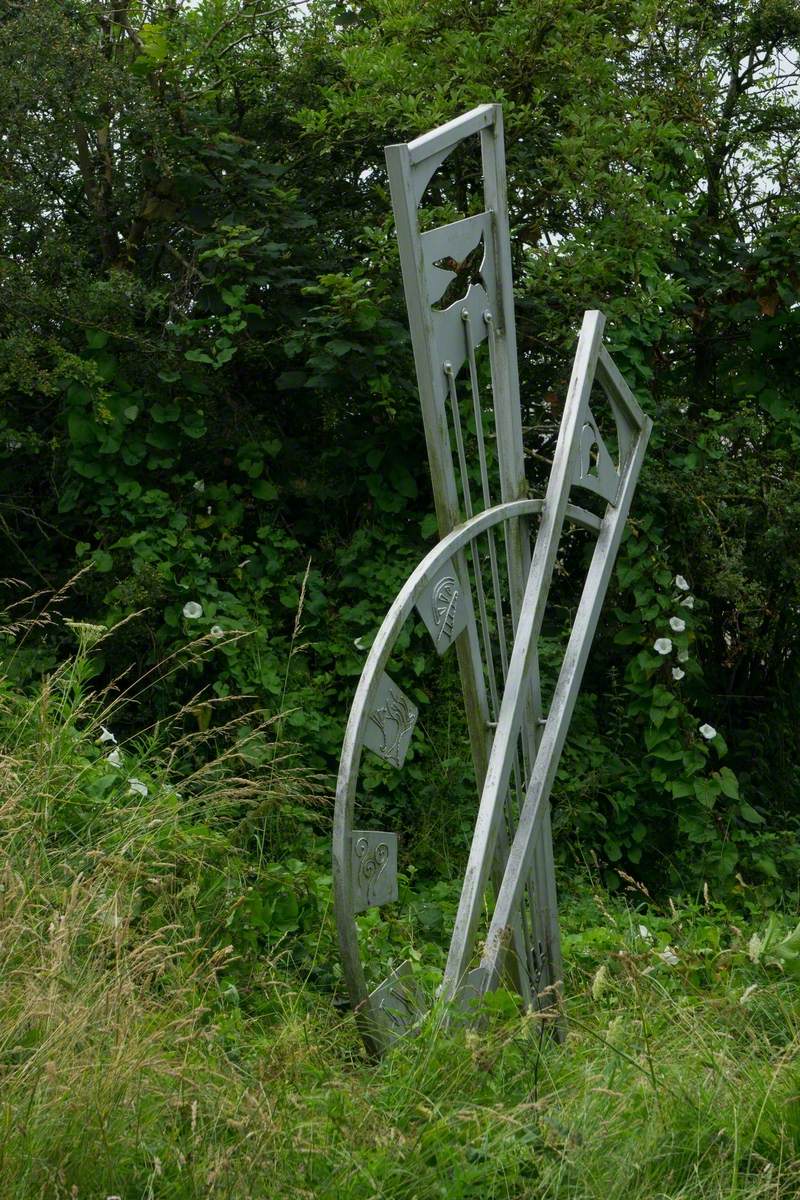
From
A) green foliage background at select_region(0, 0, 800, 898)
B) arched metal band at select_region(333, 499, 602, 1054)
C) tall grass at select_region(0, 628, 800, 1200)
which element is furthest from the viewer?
green foliage background at select_region(0, 0, 800, 898)

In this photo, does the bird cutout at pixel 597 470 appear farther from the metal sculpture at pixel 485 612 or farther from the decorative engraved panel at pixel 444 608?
the decorative engraved panel at pixel 444 608

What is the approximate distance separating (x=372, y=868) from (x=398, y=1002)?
0.93 ft

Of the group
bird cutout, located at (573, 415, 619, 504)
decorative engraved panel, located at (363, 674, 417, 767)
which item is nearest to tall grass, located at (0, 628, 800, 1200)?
decorative engraved panel, located at (363, 674, 417, 767)

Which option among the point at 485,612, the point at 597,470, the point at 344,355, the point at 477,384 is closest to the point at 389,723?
the point at 485,612

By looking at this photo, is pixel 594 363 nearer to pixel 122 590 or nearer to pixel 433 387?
pixel 433 387

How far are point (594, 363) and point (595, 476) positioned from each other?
276 millimetres

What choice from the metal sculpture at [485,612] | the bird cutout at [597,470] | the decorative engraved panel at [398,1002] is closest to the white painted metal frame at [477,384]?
the metal sculpture at [485,612]

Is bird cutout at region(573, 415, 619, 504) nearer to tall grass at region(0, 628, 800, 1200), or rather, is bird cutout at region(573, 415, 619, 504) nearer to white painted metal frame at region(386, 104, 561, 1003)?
white painted metal frame at region(386, 104, 561, 1003)

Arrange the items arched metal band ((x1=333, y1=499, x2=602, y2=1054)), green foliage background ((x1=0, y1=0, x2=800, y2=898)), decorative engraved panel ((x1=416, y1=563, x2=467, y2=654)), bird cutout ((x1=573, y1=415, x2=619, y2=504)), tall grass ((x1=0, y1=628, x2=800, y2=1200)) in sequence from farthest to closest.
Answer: green foliage background ((x1=0, y1=0, x2=800, y2=898)) → bird cutout ((x1=573, y1=415, x2=619, y2=504)) → decorative engraved panel ((x1=416, y1=563, x2=467, y2=654)) → arched metal band ((x1=333, y1=499, x2=602, y2=1054)) → tall grass ((x1=0, y1=628, x2=800, y2=1200))

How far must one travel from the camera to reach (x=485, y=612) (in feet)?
9.71

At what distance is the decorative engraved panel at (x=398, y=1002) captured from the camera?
242cm

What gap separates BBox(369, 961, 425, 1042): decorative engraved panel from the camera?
2418mm

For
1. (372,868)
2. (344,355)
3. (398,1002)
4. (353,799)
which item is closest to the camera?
(353,799)

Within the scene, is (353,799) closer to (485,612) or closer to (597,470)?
(485,612)
